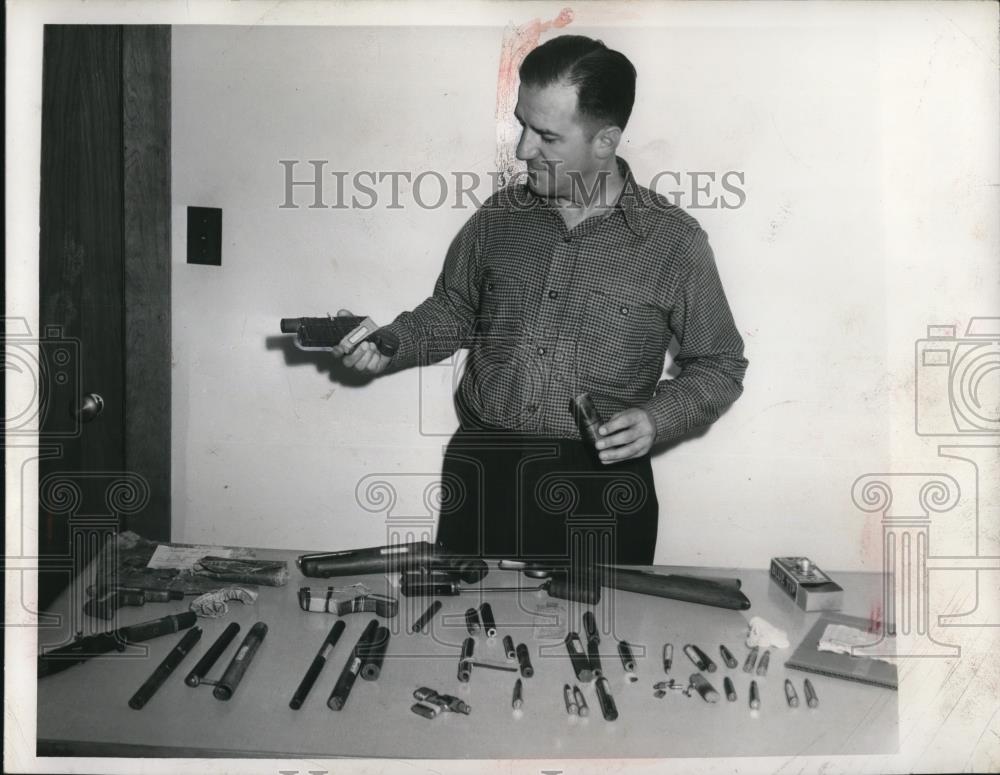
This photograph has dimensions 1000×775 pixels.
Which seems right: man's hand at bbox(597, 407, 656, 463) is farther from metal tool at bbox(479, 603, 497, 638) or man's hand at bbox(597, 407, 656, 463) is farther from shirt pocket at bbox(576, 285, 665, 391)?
metal tool at bbox(479, 603, 497, 638)

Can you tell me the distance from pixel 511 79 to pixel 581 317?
546 millimetres

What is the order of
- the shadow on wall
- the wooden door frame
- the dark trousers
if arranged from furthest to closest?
1. the shadow on wall
2. the wooden door frame
3. the dark trousers

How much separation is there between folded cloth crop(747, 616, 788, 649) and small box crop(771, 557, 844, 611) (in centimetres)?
12

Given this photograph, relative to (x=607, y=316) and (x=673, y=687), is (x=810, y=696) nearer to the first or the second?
(x=673, y=687)

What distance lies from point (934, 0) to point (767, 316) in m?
0.75

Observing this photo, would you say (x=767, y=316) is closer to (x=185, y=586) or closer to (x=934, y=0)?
(x=934, y=0)

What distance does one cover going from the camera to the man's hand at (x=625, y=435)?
1720 mm

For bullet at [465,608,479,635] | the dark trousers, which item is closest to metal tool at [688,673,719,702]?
bullet at [465,608,479,635]

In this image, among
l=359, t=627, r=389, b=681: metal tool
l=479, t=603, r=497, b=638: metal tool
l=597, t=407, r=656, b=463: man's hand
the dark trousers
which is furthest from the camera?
the dark trousers

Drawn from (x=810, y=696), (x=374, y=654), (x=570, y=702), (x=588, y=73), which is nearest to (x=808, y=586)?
(x=810, y=696)

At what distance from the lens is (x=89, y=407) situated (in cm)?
192

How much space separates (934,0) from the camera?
162 centimetres

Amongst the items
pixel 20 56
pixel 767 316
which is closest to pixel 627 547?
pixel 767 316

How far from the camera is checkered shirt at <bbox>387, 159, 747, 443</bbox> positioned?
189 centimetres
